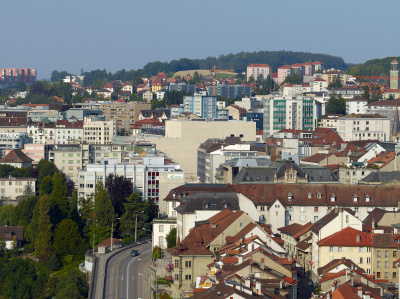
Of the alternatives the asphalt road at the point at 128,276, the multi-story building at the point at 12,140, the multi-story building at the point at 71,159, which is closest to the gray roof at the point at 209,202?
the asphalt road at the point at 128,276

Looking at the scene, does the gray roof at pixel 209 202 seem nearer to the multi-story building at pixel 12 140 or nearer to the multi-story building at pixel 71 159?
the multi-story building at pixel 71 159

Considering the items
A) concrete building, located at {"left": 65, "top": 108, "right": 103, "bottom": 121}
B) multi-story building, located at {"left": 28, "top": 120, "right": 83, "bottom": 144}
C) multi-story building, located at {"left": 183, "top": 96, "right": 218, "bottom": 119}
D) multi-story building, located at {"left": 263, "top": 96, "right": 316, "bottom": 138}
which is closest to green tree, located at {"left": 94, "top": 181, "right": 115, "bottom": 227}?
multi-story building, located at {"left": 263, "top": 96, "right": 316, "bottom": 138}

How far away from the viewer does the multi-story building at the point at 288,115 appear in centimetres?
13175

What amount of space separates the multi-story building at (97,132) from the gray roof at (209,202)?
2957 inches

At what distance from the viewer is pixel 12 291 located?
67.6 metres

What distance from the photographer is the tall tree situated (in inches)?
3137

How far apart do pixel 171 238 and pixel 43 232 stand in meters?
14.4

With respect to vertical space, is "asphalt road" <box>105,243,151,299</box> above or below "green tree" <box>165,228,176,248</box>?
below

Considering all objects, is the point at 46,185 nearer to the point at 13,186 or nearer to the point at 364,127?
the point at 13,186

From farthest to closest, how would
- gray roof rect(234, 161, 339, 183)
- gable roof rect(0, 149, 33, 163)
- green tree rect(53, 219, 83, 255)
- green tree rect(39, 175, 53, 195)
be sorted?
1. gable roof rect(0, 149, 33, 163)
2. green tree rect(39, 175, 53, 195)
3. green tree rect(53, 219, 83, 255)
4. gray roof rect(234, 161, 339, 183)

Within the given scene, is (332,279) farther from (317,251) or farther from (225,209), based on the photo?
(225,209)

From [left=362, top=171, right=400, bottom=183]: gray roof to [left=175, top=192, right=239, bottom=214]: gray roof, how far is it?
13358 millimetres

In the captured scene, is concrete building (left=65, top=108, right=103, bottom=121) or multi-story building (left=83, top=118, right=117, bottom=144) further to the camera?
concrete building (left=65, top=108, right=103, bottom=121)

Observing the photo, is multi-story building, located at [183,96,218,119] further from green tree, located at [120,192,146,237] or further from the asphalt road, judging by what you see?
the asphalt road
